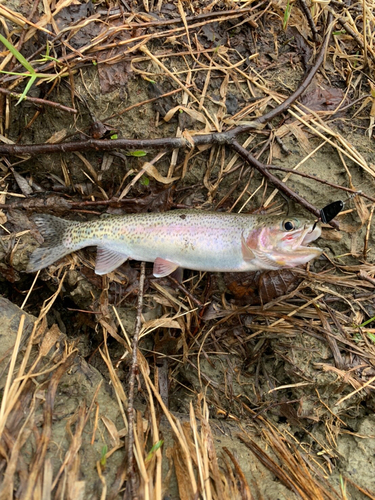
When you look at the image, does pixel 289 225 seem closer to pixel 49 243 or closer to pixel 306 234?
pixel 306 234

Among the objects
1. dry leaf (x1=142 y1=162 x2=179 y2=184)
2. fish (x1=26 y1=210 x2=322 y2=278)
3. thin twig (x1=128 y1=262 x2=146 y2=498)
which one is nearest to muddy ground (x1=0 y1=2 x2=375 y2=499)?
dry leaf (x1=142 y1=162 x2=179 y2=184)

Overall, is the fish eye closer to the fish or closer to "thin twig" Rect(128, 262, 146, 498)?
the fish

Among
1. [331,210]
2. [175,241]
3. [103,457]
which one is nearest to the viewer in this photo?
[103,457]

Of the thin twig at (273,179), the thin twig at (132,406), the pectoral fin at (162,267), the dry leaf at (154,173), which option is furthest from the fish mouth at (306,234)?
the thin twig at (132,406)

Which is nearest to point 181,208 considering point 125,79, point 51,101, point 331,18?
point 125,79

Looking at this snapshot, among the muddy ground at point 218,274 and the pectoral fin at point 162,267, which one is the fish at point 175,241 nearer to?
the pectoral fin at point 162,267

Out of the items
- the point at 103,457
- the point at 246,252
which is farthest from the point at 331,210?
the point at 103,457
